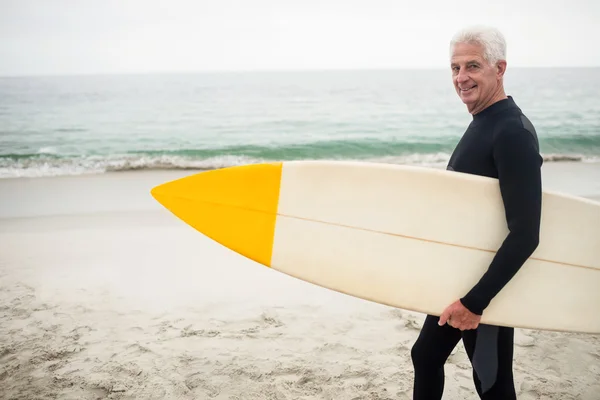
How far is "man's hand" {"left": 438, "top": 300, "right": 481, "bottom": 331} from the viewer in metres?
1.22

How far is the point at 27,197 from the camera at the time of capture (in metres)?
5.90

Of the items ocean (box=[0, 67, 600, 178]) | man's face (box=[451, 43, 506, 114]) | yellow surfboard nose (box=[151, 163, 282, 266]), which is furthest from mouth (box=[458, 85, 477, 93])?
ocean (box=[0, 67, 600, 178])

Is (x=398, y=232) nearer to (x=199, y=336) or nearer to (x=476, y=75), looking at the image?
(x=476, y=75)

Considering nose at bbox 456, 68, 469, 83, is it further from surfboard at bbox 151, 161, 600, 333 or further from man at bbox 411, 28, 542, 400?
surfboard at bbox 151, 161, 600, 333

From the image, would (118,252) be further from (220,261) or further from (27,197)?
(27,197)

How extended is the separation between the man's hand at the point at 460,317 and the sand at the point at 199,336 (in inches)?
39.5

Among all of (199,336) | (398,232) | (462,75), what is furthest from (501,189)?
(199,336)

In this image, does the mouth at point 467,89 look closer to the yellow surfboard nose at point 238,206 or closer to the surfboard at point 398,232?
the surfboard at point 398,232

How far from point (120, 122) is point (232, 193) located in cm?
1473

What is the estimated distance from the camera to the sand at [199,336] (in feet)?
7.02

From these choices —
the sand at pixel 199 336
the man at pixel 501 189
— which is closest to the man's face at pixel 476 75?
the man at pixel 501 189

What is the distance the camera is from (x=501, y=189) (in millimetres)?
1138

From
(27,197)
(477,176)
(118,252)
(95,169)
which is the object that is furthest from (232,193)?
(95,169)

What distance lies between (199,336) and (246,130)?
38.7 feet
